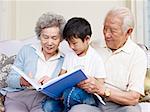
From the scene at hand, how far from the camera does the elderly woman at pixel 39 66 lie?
6.20 ft

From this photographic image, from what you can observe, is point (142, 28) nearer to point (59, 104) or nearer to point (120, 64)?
point (120, 64)

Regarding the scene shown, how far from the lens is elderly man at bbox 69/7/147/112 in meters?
1.68

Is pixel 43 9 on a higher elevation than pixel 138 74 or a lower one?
higher

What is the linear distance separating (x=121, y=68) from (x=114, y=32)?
8.2 inches

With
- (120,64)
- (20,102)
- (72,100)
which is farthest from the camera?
(20,102)

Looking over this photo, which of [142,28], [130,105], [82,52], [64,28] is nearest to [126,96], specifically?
[130,105]

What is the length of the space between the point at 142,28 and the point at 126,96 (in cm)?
128

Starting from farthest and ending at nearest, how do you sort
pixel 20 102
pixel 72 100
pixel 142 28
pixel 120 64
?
1. pixel 142 28
2. pixel 20 102
3. pixel 120 64
4. pixel 72 100

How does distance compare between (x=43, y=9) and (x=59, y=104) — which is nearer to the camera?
(x=59, y=104)

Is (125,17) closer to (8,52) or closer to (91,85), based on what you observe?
(91,85)

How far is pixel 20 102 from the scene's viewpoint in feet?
6.24

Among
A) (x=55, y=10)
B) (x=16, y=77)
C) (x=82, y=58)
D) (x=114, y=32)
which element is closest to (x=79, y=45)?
(x=82, y=58)

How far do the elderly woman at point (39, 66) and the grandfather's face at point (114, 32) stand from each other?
0.98ft

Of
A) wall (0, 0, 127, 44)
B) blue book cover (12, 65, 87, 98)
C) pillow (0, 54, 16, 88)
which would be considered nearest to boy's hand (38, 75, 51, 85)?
blue book cover (12, 65, 87, 98)
